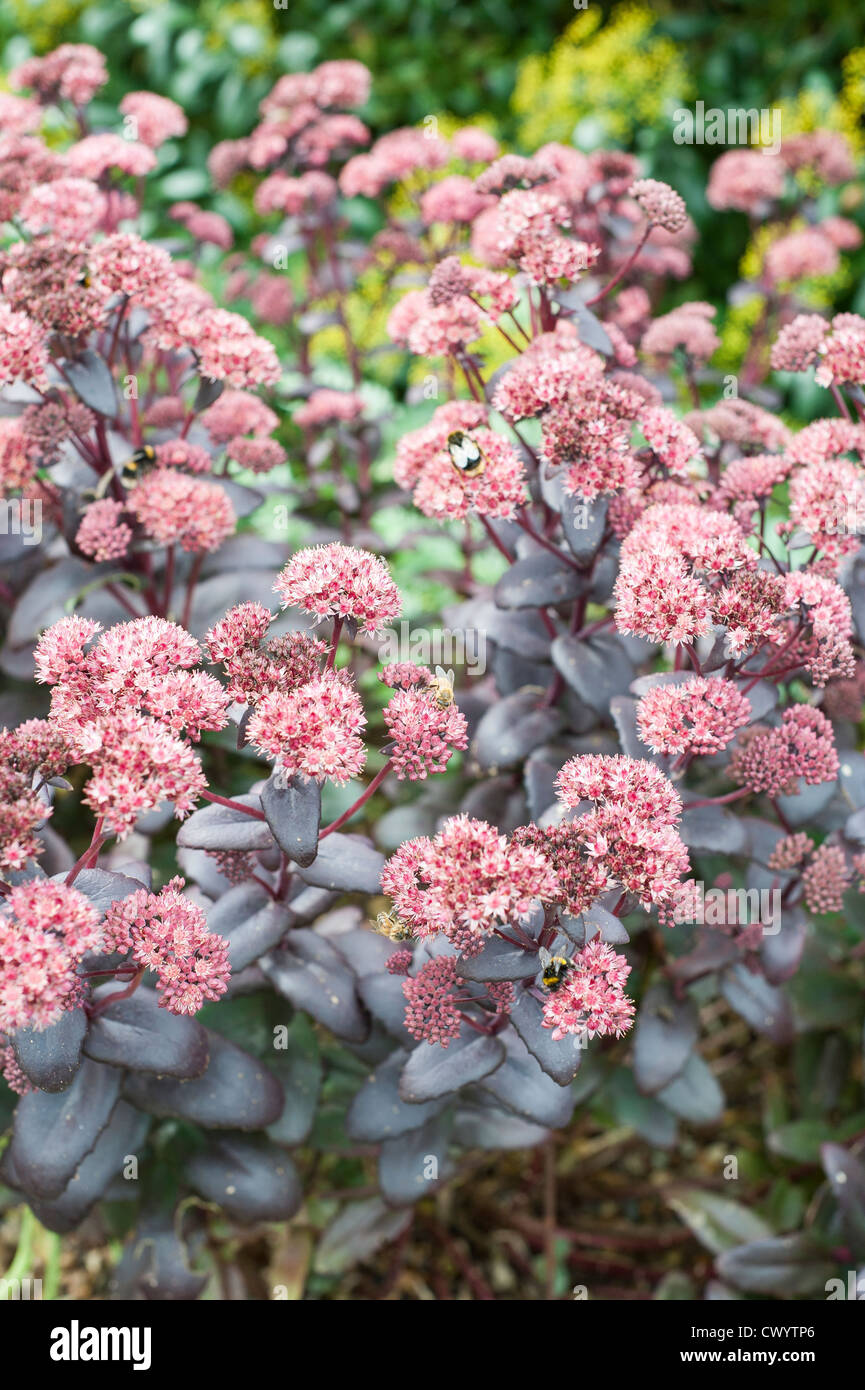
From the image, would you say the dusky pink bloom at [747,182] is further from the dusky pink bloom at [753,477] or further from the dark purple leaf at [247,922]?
the dark purple leaf at [247,922]

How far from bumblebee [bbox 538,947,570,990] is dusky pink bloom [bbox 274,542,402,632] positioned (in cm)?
44

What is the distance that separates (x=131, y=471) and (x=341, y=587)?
2.19 feet

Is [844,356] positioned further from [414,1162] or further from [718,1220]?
[718,1220]

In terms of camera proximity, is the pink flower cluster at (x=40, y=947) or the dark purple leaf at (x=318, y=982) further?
the dark purple leaf at (x=318, y=982)

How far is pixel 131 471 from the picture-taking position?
6.07 feet

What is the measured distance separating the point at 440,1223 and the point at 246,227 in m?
3.54

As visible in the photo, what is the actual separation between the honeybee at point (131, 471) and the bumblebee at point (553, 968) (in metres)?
1.05

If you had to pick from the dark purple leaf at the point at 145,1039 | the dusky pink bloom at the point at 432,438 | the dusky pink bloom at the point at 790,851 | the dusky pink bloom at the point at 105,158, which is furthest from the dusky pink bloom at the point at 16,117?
the dusky pink bloom at the point at 790,851

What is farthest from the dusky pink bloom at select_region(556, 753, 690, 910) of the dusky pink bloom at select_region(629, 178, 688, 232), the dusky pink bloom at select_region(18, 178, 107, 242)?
the dusky pink bloom at select_region(18, 178, 107, 242)

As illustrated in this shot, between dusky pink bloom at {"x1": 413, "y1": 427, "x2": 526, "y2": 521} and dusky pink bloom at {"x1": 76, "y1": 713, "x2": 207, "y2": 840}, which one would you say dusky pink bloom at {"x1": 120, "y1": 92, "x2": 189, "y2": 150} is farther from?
dusky pink bloom at {"x1": 76, "y1": 713, "x2": 207, "y2": 840}

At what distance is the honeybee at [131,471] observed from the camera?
1.83 metres

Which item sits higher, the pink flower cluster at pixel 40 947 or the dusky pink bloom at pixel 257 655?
the dusky pink bloom at pixel 257 655

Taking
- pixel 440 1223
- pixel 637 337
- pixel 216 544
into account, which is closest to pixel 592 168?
pixel 637 337

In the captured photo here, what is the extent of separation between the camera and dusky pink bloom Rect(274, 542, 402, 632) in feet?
4.45
